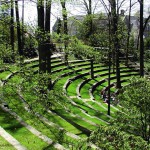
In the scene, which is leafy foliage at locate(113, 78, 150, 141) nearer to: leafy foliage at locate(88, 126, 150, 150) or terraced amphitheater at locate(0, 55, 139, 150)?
terraced amphitheater at locate(0, 55, 139, 150)

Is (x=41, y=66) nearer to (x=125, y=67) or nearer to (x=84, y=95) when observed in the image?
(x=84, y=95)

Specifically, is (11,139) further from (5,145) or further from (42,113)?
(42,113)

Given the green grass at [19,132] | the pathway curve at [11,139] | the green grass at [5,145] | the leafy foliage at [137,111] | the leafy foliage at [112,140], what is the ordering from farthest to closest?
the leafy foliage at [137,111], the green grass at [19,132], the pathway curve at [11,139], the green grass at [5,145], the leafy foliage at [112,140]

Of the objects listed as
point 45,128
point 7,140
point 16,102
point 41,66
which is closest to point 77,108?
point 41,66

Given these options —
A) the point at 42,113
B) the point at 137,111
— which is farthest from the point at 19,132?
the point at 137,111

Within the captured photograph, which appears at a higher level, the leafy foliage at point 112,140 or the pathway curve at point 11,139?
the leafy foliage at point 112,140

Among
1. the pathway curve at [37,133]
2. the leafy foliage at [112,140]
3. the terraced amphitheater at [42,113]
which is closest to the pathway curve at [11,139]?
the terraced amphitheater at [42,113]

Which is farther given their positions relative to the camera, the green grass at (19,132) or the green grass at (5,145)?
the green grass at (19,132)

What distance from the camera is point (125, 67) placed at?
44.2 metres

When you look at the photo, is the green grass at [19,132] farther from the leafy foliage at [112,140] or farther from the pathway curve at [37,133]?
the leafy foliage at [112,140]

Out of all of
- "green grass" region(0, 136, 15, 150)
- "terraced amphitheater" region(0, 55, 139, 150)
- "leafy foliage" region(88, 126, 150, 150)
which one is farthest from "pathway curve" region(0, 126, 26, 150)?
"leafy foliage" region(88, 126, 150, 150)

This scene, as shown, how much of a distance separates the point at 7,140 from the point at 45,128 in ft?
8.38

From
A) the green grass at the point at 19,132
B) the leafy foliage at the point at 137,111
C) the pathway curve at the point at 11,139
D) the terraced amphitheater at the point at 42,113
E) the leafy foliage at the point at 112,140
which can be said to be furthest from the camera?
the leafy foliage at the point at 137,111

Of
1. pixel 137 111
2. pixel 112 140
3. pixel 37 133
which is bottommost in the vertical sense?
pixel 37 133
